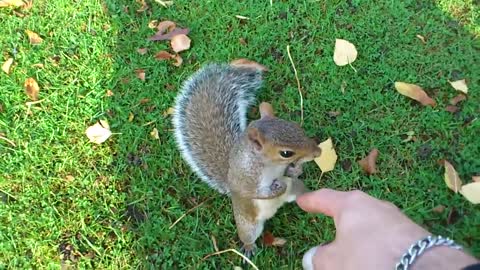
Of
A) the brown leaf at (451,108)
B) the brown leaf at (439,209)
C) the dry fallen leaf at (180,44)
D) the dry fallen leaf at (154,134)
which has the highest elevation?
the brown leaf at (451,108)

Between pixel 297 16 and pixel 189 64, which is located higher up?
pixel 297 16

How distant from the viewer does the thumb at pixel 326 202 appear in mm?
1466

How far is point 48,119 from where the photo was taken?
104 inches

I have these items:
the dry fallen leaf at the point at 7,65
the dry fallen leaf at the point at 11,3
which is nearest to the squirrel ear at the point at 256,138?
the dry fallen leaf at the point at 7,65

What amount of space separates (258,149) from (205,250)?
573mm

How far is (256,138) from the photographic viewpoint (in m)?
1.89

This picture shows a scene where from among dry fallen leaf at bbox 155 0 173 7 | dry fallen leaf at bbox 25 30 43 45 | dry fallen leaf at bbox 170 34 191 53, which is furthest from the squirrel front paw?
dry fallen leaf at bbox 25 30 43 45

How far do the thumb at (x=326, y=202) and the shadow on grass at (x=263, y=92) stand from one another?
0.70 metres

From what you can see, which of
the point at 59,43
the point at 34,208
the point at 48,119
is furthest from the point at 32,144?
the point at 59,43

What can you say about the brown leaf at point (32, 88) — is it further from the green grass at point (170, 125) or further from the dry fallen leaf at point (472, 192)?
the dry fallen leaf at point (472, 192)

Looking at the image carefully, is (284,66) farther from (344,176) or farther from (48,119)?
(48,119)

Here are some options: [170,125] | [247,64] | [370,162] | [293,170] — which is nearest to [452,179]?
[370,162]

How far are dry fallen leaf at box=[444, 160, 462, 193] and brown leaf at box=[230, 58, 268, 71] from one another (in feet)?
2.91

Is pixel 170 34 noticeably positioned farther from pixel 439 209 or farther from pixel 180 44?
pixel 439 209
